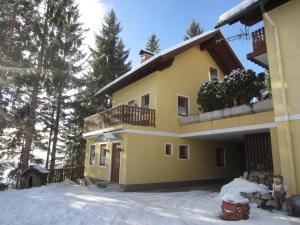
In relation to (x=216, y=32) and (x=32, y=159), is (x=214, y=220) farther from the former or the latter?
(x=32, y=159)

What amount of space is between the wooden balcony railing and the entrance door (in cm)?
837

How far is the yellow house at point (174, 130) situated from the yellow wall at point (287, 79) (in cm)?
190

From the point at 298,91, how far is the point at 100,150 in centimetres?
1154

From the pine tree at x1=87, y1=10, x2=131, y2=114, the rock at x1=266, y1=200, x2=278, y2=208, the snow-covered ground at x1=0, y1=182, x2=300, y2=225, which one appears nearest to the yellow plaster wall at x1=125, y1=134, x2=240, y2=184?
the snow-covered ground at x1=0, y1=182, x2=300, y2=225

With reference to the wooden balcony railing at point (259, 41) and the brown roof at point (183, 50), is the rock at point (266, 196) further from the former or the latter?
the brown roof at point (183, 50)

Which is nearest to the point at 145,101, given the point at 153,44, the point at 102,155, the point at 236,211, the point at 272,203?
the point at 102,155

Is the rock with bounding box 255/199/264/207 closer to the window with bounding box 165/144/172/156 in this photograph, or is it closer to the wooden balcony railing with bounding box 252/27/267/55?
the wooden balcony railing with bounding box 252/27/267/55

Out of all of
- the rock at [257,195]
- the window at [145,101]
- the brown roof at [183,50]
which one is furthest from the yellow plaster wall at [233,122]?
the brown roof at [183,50]

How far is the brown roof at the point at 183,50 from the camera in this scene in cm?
1323

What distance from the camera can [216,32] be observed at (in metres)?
16.0

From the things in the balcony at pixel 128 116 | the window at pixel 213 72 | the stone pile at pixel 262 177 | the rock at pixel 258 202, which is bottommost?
the rock at pixel 258 202

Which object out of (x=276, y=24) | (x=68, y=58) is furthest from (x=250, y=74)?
(x=68, y=58)

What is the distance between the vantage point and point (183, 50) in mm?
14195

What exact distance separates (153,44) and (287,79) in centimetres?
2707
